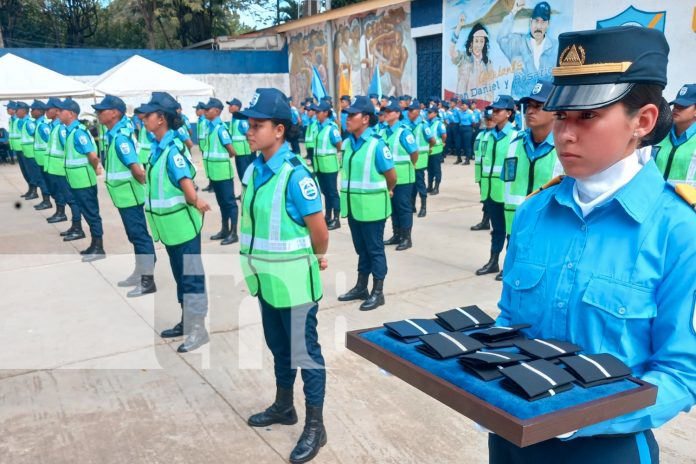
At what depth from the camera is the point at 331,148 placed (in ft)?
30.7

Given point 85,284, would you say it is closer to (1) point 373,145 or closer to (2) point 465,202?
(1) point 373,145

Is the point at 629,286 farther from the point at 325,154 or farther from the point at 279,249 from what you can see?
the point at 325,154

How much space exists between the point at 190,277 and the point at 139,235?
76.2 inches

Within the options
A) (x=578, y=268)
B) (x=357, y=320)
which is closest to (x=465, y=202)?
(x=357, y=320)

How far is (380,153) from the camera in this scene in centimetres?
582

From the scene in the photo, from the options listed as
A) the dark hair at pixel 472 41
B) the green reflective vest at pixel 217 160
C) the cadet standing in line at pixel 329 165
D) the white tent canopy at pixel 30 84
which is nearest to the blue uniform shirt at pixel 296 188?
the green reflective vest at pixel 217 160

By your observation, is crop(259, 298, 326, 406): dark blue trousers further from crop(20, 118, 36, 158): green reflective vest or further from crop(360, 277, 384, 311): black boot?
crop(20, 118, 36, 158): green reflective vest

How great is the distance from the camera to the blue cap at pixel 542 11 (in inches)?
568

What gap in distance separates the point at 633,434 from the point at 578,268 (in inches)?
17.0

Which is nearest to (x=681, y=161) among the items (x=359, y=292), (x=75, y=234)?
(x=359, y=292)

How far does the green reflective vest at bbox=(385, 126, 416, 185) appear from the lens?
760 cm

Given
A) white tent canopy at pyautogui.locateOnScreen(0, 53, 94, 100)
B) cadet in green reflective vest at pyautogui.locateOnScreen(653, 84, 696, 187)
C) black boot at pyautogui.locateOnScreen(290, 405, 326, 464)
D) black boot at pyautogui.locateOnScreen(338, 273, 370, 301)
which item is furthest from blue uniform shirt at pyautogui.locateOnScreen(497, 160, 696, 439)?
white tent canopy at pyautogui.locateOnScreen(0, 53, 94, 100)

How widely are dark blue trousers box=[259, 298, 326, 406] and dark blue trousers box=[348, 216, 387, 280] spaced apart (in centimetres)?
229

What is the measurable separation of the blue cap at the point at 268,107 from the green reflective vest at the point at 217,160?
553 centimetres
